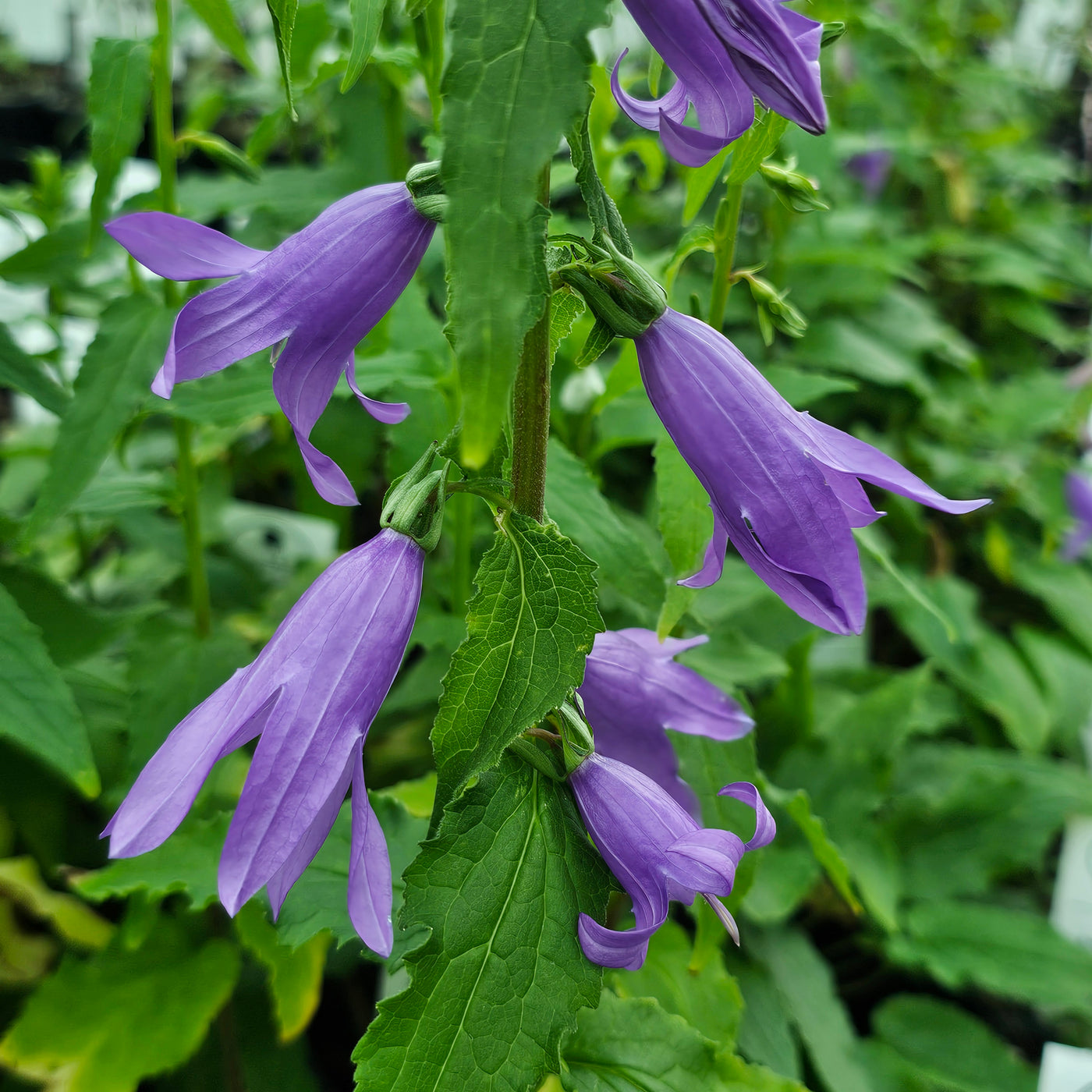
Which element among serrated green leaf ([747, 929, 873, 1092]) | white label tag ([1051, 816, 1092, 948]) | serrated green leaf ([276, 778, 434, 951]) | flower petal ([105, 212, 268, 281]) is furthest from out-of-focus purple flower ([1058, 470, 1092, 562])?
flower petal ([105, 212, 268, 281])

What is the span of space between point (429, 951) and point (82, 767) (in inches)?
11.3

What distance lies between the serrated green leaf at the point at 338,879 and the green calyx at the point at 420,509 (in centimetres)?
22

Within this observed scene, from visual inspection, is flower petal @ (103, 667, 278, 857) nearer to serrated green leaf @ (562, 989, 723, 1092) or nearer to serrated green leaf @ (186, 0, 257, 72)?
serrated green leaf @ (562, 989, 723, 1092)

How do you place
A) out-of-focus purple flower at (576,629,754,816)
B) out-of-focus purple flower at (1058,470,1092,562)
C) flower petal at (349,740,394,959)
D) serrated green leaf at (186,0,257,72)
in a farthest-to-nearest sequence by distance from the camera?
out-of-focus purple flower at (1058,470,1092,562)
serrated green leaf at (186,0,257,72)
out-of-focus purple flower at (576,629,754,816)
flower petal at (349,740,394,959)

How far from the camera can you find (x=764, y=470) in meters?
0.46

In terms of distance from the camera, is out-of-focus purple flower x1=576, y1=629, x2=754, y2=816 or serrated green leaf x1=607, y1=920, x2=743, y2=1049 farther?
serrated green leaf x1=607, y1=920, x2=743, y2=1049

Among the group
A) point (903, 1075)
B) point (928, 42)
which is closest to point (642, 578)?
point (903, 1075)

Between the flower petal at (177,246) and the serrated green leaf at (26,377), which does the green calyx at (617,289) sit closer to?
the flower petal at (177,246)

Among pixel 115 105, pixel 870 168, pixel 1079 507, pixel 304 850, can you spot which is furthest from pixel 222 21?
pixel 870 168

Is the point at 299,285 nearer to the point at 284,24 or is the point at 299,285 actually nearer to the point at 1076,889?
the point at 284,24

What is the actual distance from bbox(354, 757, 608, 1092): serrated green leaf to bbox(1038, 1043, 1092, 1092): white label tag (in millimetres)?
636

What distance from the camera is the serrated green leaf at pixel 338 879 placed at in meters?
0.62

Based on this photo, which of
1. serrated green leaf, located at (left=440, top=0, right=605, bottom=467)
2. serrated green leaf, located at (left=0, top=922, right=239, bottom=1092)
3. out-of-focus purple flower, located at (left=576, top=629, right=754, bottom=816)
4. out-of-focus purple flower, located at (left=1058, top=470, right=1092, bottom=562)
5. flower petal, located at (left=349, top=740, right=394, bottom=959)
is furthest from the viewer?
out-of-focus purple flower, located at (left=1058, top=470, right=1092, bottom=562)

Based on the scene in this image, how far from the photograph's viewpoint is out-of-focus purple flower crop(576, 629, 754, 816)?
613 millimetres
